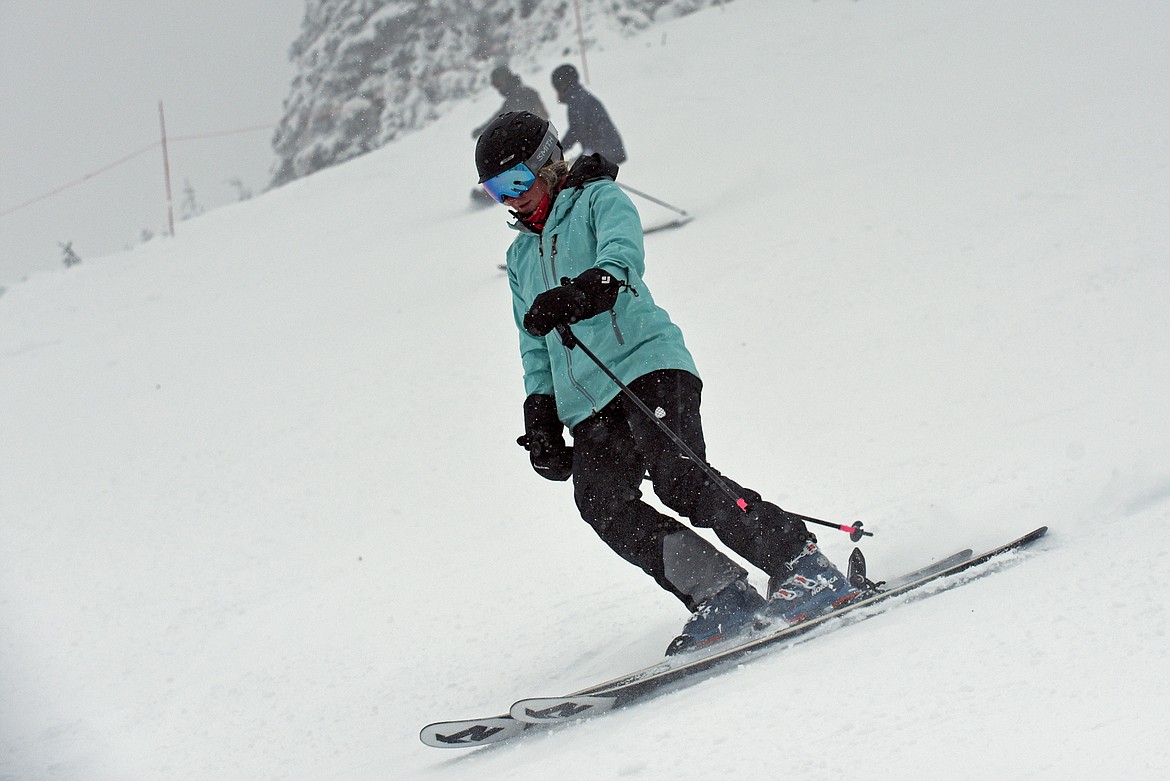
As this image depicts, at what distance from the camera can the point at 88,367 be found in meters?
8.82

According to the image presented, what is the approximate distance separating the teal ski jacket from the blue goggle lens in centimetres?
11

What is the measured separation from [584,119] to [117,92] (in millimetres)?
106643

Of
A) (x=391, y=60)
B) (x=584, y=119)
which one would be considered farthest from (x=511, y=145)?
(x=391, y=60)

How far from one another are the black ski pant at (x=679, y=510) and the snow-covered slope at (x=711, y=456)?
0.41 metres

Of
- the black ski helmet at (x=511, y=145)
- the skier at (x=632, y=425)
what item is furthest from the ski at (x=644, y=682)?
the black ski helmet at (x=511, y=145)

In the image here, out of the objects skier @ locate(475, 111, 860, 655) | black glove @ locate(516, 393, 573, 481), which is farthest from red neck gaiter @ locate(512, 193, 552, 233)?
black glove @ locate(516, 393, 573, 481)

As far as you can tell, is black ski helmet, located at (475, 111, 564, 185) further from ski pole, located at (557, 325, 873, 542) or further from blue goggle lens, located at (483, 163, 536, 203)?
ski pole, located at (557, 325, 873, 542)

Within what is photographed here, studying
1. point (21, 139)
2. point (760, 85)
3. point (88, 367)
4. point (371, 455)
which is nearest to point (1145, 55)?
point (760, 85)

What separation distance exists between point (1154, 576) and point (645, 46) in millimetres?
17616

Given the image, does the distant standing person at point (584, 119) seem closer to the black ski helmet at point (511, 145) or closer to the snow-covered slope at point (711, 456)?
the snow-covered slope at point (711, 456)

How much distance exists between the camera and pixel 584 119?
9.45 meters

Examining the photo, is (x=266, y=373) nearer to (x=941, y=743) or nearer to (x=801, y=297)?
(x=801, y=297)

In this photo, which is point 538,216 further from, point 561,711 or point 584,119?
point 584,119

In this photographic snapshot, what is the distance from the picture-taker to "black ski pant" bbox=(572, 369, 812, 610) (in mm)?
2812
